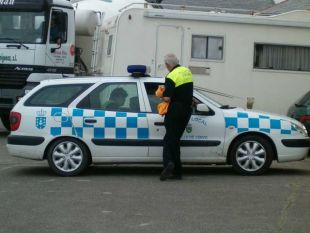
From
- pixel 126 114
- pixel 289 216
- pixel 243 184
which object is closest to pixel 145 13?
pixel 126 114

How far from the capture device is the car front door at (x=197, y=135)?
9250mm

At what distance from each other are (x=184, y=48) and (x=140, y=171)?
444 cm

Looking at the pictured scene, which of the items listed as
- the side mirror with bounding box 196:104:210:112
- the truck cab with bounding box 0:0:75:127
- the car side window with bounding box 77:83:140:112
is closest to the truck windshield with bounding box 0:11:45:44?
the truck cab with bounding box 0:0:75:127

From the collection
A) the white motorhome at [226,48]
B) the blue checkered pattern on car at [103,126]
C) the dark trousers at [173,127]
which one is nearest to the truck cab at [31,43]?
the white motorhome at [226,48]

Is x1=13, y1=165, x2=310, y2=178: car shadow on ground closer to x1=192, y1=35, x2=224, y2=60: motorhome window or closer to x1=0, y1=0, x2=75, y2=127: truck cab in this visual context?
x1=192, y1=35, x2=224, y2=60: motorhome window

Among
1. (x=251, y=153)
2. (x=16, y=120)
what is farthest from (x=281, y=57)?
(x=16, y=120)

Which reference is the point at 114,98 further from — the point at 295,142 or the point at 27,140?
the point at 295,142

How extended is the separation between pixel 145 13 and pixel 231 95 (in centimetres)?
265

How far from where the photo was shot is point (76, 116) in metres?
9.23

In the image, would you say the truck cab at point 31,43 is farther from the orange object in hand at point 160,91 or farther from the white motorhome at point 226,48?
the orange object in hand at point 160,91

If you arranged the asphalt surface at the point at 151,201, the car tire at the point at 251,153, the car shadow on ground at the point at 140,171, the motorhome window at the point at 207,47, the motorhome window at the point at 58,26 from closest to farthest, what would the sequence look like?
the asphalt surface at the point at 151,201
the car tire at the point at 251,153
the car shadow on ground at the point at 140,171
the motorhome window at the point at 207,47
the motorhome window at the point at 58,26

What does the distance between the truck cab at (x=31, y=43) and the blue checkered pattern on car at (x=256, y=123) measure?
5901 millimetres

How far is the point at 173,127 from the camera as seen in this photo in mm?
8891

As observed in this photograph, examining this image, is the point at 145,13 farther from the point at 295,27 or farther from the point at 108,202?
the point at 108,202
